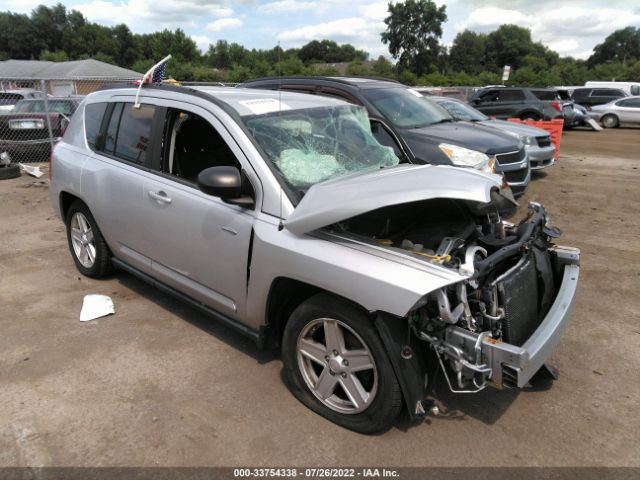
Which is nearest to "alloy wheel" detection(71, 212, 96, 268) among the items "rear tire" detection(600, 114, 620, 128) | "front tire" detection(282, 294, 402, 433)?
"front tire" detection(282, 294, 402, 433)

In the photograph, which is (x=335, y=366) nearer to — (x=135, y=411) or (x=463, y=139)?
(x=135, y=411)

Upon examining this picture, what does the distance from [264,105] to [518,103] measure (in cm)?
1639

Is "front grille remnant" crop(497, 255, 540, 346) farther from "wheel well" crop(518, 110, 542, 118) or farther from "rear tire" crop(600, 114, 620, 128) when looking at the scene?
"rear tire" crop(600, 114, 620, 128)

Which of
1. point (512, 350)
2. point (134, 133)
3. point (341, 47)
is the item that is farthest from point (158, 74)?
point (341, 47)

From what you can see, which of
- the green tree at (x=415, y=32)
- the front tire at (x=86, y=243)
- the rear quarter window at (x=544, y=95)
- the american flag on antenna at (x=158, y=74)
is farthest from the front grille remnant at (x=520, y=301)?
the green tree at (x=415, y=32)

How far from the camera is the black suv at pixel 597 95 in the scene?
25.2 metres

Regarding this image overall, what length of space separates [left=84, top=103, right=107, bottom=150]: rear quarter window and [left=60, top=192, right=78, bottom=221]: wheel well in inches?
25.0

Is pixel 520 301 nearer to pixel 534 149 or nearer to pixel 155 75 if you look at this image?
pixel 155 75

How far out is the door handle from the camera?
357 cm

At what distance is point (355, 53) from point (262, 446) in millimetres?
90753

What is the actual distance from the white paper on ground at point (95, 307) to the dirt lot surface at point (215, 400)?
0.08 meters

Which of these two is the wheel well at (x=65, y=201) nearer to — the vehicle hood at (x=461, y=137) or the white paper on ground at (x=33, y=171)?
the vehicle hood at (x=461, y=137)

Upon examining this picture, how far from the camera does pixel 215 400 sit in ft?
10.3

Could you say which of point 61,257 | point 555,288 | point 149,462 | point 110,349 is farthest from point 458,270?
point 61,257
